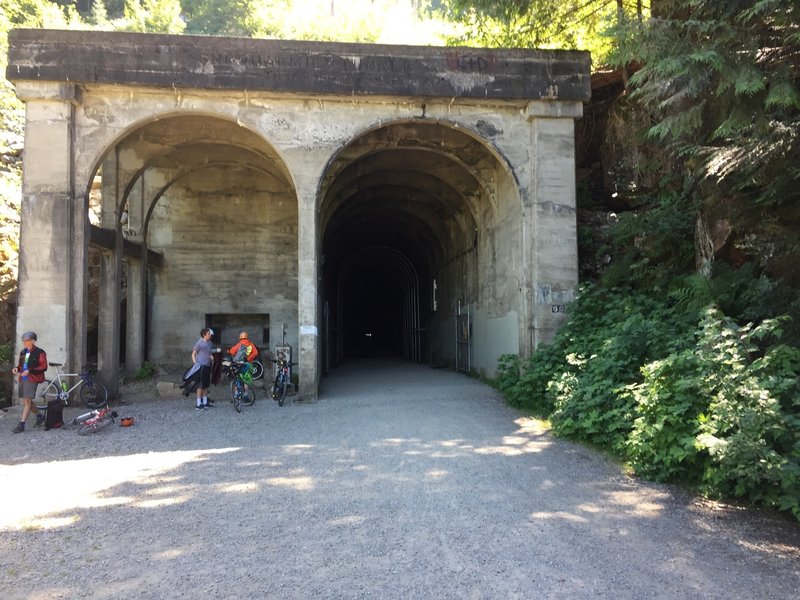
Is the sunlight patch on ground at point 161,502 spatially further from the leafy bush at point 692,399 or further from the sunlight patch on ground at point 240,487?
the leafy bush at point 692,399

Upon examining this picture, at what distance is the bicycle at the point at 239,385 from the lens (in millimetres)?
11116

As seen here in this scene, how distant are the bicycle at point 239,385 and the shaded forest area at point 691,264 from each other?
500 centimetres

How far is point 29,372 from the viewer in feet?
30.7

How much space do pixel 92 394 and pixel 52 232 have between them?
316 cm

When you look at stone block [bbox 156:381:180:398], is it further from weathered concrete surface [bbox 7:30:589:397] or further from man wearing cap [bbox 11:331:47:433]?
man wearing cap [bbox 11:331:47:433]

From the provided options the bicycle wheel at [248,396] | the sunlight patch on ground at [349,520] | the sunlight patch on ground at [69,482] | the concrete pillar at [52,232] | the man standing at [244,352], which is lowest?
the sunlight patch on ground at [69,482]

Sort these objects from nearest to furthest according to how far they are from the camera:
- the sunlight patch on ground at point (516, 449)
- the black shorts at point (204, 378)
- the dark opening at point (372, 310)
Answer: the sunlight patch on ground at point (516, 449)
the black shorts at point (204, 378)
the dark opening at point (372, 310)

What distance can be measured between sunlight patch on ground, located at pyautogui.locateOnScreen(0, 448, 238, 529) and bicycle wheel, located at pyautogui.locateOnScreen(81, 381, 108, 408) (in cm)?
408

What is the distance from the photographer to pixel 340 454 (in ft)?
23.7

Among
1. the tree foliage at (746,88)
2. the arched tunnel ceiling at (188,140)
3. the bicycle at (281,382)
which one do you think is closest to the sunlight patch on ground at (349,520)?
the tree foliage at (746,88)

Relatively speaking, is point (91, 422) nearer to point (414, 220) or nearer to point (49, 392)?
point (49, 392)

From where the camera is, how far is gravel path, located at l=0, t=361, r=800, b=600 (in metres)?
3.73

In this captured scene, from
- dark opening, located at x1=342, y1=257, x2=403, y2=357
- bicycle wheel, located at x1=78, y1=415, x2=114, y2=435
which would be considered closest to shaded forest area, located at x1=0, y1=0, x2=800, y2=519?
Result: bicycle wheel, located at x1=78, y1=415, x2=114, y2=435

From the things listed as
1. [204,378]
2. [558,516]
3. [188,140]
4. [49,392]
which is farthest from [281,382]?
[558,516]
